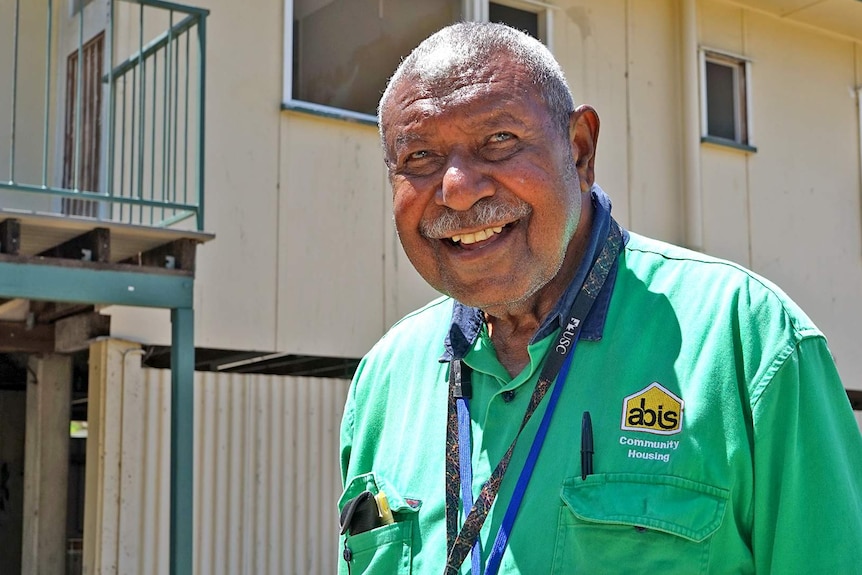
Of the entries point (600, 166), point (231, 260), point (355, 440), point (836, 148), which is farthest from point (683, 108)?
point (355, 440)

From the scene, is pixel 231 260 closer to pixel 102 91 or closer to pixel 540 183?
pixel 102 91

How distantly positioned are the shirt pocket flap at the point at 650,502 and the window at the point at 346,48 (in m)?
6.52

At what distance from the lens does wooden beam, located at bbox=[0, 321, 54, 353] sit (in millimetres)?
7820

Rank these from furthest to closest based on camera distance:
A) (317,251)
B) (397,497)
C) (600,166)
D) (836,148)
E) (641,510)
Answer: (836,148)
(600,166)
(317,251)
(397,497)
(641,510)

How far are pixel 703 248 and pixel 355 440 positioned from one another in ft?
26.3

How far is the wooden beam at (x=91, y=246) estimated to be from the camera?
6.18m

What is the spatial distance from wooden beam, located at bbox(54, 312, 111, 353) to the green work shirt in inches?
223

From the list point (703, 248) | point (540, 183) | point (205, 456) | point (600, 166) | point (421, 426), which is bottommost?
point (205, 456)

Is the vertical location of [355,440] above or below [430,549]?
above

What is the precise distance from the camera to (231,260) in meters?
7.70

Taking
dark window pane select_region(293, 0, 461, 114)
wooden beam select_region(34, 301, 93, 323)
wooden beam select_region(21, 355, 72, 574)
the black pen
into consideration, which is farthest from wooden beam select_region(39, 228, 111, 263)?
the black pen

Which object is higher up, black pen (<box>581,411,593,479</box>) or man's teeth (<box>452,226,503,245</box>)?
man's teeth (<box>452,226,503,245</box>)

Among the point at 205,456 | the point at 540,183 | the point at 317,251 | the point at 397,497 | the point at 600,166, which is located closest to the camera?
the point at 540,183

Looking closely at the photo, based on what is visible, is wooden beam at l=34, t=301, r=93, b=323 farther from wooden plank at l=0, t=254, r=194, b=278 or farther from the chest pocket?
the chest pocket
